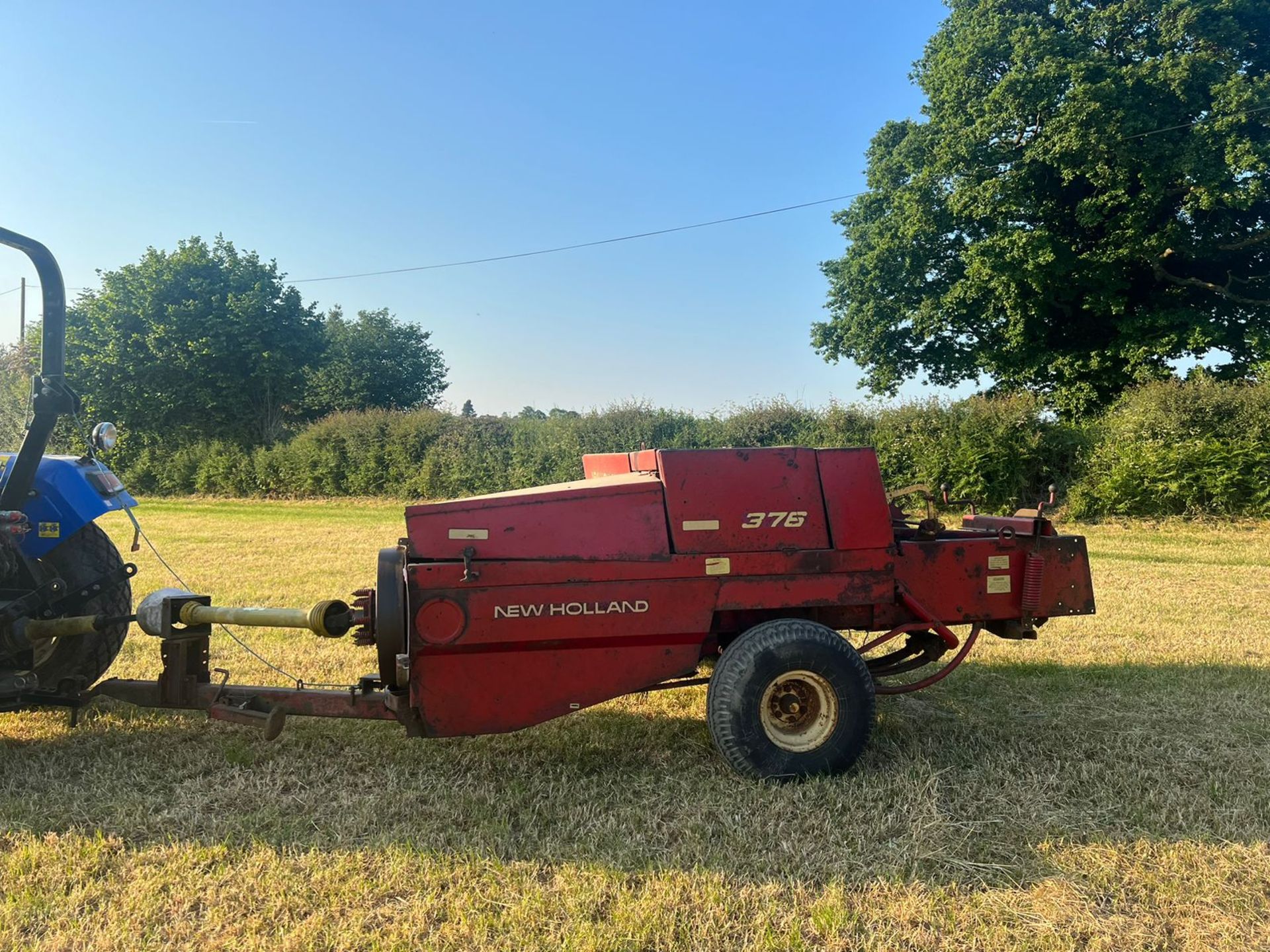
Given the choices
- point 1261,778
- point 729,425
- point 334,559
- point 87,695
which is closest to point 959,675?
point 1261,778

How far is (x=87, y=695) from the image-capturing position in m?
3.62

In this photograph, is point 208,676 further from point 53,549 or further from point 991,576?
point 991,576

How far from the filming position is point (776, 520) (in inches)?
137

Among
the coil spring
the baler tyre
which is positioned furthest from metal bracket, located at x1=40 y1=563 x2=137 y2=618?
the coil spring

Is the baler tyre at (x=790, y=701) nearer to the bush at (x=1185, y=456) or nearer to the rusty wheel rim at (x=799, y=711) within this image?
the rusty wheel rim at (x=799, y=711)

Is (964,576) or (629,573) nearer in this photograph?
(629,573)

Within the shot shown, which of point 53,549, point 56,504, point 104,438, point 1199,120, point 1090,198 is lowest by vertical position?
point 53,549

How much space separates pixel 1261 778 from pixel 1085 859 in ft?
4.49

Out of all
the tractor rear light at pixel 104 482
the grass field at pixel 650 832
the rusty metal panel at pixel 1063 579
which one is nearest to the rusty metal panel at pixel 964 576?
the rusty metal panel at pixel 1063 579

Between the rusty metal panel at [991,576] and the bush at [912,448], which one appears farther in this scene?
the bush at [912,448]

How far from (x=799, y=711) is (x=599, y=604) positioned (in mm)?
996

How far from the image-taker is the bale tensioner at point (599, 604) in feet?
10.8

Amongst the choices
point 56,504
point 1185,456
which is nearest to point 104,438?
point 56,504

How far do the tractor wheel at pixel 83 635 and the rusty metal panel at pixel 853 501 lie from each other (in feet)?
11.4
